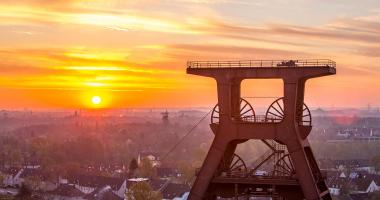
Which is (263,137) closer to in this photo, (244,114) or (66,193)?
(244,114)

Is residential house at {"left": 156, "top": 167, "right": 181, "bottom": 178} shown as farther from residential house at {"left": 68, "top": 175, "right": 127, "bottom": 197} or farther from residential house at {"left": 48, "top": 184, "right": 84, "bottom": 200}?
residential house at {"left": 48, "top": 184, "right": 84, "bottom": 200}

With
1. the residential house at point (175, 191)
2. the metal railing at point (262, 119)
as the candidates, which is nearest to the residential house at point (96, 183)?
the residential house at point (175, 191)

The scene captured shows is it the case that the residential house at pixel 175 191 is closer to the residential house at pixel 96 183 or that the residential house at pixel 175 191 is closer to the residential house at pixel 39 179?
the residential house at pixel 96 183

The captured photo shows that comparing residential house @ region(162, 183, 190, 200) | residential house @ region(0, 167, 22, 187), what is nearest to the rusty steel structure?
residential house @ region(162, 183, 190, 200)

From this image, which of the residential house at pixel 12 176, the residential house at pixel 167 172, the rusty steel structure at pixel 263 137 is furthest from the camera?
the residential house at pixel 167 172

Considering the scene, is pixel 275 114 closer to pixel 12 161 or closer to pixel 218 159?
pixel 218 159

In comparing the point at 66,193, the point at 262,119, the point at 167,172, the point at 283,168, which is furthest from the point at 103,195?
the point at 262,119

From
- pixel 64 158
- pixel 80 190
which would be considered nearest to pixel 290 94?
pixel 80 190
